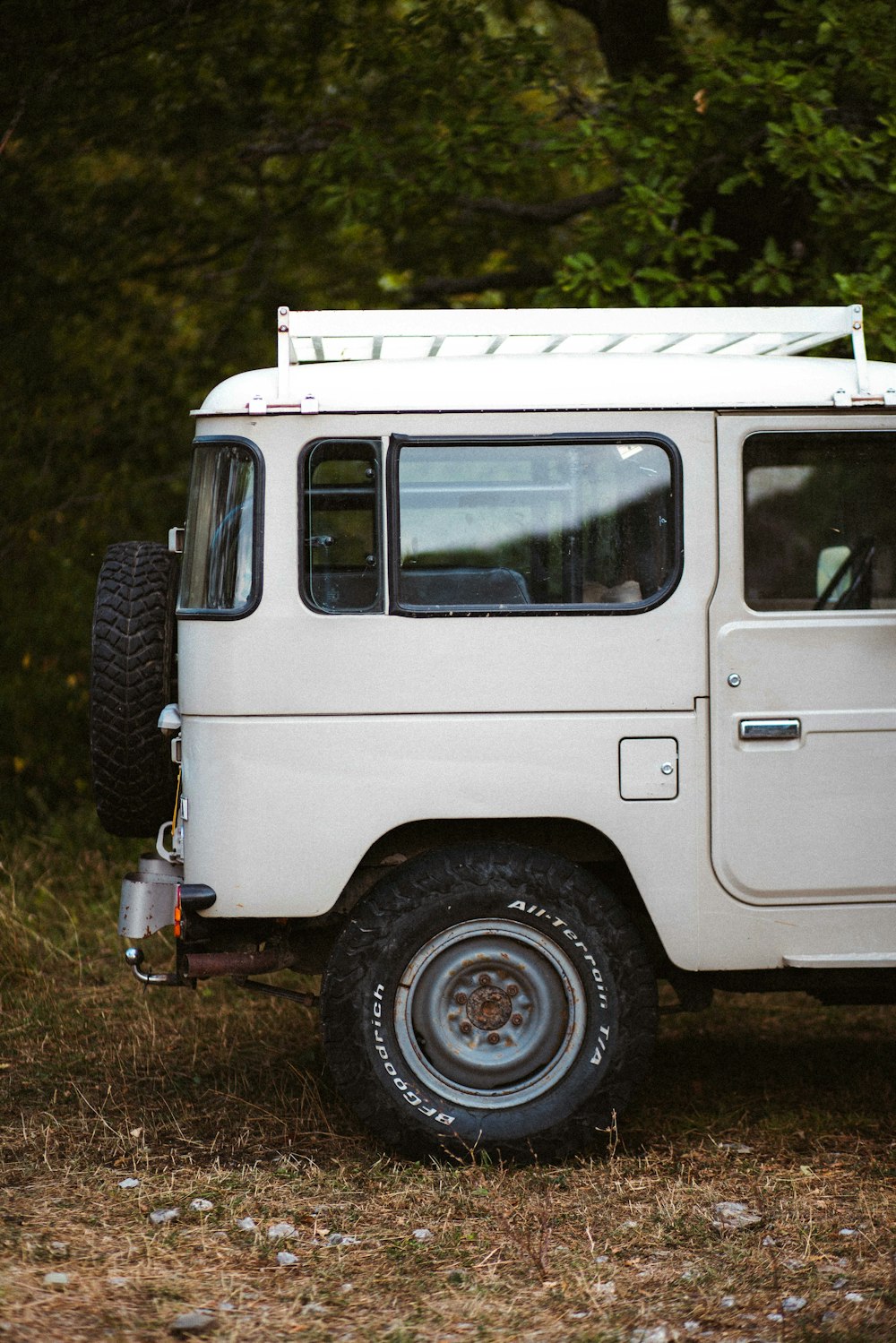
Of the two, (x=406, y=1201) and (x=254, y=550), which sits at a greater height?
(x=254, y=550)

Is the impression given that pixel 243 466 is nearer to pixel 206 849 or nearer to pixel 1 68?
pixel 206 849

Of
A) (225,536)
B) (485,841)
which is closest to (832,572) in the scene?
(485,841)

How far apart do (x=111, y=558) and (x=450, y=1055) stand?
6.53 feet

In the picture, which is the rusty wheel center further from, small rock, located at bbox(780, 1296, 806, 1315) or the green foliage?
the green foliage

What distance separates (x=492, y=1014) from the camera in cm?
443

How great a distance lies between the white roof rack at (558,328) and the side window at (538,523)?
0.41m

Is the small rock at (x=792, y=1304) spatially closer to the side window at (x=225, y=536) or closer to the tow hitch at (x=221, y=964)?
the tow hitch at (x=221, y=964)

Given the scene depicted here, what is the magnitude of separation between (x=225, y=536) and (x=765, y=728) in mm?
1791

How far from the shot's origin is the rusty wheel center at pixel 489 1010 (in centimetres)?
443

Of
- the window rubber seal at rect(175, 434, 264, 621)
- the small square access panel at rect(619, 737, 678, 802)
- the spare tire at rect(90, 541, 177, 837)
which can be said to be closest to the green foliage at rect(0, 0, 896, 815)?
the small square access panel at rect(619, 737, 678, 802)

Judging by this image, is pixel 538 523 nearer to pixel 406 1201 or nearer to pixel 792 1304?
pixel 406 1201

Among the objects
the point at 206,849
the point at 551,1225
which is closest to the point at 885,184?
the point at 206,849

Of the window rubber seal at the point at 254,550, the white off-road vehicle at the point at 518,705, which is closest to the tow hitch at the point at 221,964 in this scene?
the white off-road vehicle at the point at 518,705

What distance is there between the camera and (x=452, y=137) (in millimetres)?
7801
